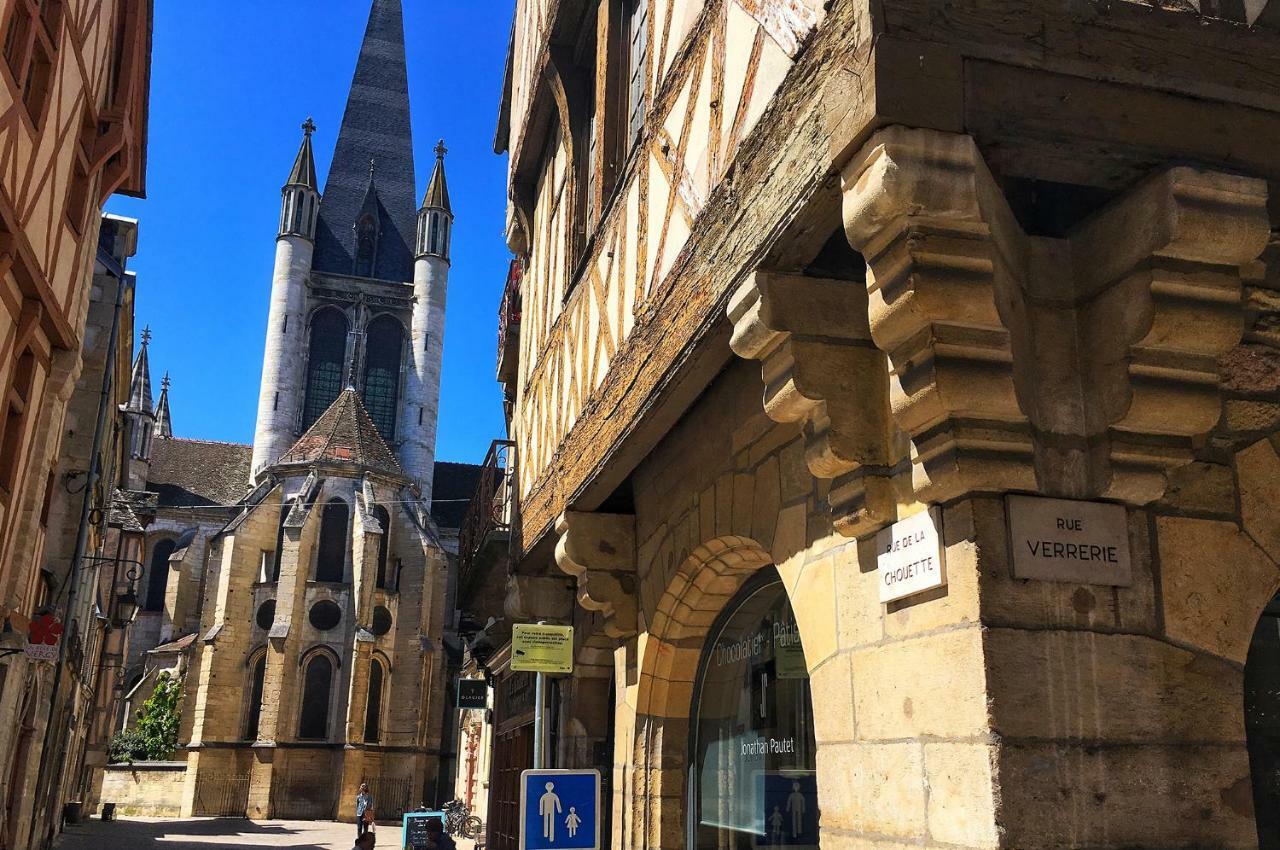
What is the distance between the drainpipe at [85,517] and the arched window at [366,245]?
32627 mm

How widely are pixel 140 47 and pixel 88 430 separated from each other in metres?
5.04

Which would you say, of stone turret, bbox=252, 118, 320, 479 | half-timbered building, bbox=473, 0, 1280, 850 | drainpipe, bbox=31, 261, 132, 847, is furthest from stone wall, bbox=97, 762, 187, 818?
half-timbered building, bbox=473, 0, 1280, 850

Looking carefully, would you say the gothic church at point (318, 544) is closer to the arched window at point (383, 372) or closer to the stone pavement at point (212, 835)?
the arched window at point (383, 372)

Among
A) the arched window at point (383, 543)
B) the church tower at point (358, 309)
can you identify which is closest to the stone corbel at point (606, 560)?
the arched window at point (383, 543)

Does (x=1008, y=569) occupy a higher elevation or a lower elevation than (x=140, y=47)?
lower

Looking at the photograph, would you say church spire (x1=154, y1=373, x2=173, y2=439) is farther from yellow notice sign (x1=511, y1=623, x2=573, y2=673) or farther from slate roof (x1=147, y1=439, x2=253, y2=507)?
yellow notice sign (x1=511, y1=623, x2=573, y2=673)

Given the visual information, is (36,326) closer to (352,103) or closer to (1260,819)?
(1260,819)

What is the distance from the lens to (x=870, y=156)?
2602 millimetres

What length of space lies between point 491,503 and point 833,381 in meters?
7.17

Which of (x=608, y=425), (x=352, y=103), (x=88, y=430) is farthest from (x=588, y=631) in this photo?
(x=352, y=103)

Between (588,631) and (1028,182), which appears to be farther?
(588,631)

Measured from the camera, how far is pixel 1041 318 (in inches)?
115

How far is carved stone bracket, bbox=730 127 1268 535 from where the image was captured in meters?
2.61

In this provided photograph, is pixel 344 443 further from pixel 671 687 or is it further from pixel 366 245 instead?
pixel 671 687
